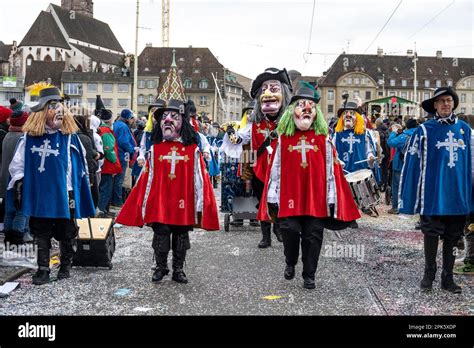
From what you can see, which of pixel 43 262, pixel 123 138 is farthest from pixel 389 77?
pixel 43 262

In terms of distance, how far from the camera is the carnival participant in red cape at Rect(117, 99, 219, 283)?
6.95m

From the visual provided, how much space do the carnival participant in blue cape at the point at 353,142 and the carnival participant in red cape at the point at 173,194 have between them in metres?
4.83

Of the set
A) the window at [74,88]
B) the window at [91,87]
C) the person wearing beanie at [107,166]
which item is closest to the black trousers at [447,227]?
the person wearing beanie at [107,166]

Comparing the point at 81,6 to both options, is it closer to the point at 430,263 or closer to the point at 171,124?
the point at 171,124

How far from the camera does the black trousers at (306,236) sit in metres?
6.78

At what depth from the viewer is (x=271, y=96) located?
8359mm

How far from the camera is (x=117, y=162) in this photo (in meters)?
12.3

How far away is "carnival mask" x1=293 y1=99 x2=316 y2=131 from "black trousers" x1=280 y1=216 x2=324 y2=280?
99 centimetres

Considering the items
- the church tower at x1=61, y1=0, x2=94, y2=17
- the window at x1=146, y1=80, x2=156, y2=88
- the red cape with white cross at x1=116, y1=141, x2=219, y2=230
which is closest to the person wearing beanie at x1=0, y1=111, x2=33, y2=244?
the red cape with white cross at x1=116, y1=141, x2=219, y2=230

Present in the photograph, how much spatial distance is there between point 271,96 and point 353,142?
346 cm
